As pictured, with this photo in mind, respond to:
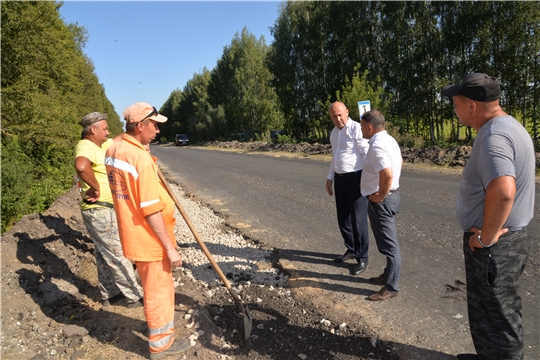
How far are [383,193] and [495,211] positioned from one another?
143 centimetres

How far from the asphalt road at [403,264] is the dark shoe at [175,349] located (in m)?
1.39

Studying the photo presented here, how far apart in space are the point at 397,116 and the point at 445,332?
81.0 ft

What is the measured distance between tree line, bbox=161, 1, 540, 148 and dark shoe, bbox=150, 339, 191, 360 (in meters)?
17.9

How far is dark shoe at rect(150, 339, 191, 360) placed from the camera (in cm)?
287

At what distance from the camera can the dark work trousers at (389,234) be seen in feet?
11.9

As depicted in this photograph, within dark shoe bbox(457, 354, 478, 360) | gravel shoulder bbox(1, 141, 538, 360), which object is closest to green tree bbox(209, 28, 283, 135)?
gravel shoulder bbox(1, 141, 538, 360)

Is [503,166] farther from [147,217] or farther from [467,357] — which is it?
[147,217]

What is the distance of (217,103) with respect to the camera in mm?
58188

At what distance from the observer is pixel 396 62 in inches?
969

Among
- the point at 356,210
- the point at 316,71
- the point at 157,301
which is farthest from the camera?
the point at 316,71

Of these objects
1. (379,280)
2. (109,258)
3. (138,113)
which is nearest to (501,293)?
(379,280)

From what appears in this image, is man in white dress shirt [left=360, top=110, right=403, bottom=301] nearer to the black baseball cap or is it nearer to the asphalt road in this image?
the asphalt road

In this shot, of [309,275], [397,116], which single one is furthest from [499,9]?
[309,275]

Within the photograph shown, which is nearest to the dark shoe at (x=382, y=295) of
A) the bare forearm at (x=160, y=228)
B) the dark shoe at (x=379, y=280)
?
the dark shoe at (x=379, y=280)
